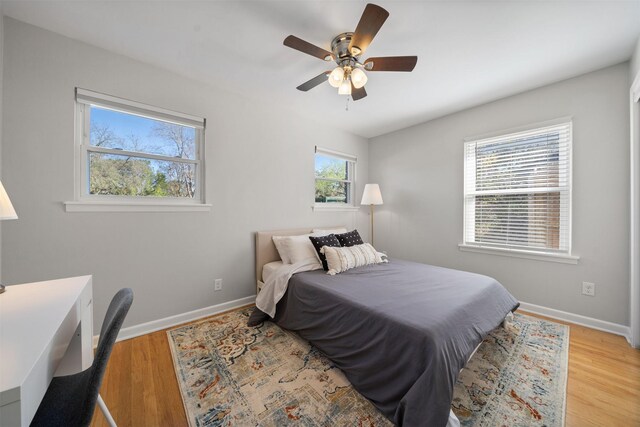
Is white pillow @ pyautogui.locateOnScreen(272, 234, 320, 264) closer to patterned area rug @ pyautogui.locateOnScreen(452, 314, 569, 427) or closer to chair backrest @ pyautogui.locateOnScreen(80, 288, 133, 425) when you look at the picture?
patterned area rug @ pyautogui.locateOnScreen(452, 314, 569, 427)

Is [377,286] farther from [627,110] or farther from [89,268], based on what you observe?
[627,110]

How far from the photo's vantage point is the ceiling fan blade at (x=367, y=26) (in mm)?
1294

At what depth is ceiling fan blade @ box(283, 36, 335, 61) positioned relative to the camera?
4.96 feet

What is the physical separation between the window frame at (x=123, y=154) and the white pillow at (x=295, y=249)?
931mm

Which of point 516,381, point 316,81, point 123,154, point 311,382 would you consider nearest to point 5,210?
point 123,154

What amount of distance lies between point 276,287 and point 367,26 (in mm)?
2222

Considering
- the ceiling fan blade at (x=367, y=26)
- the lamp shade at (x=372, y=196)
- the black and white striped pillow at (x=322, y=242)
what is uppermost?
the ceiling fan blade at (x=367, y=26)

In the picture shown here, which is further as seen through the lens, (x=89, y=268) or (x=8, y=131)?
(x=89, y=268)

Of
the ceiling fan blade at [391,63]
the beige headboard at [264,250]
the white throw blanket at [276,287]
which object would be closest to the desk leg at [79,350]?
the white throw blanket at [276,287]

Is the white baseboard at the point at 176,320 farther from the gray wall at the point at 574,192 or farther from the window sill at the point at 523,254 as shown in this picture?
the window sill at the point at 523,254

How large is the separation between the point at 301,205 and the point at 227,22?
216 cm

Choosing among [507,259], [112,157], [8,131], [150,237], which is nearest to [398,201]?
[507,259]

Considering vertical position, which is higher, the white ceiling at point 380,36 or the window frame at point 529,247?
the white ceiling at point 380,36

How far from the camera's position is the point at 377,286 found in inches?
78.2
